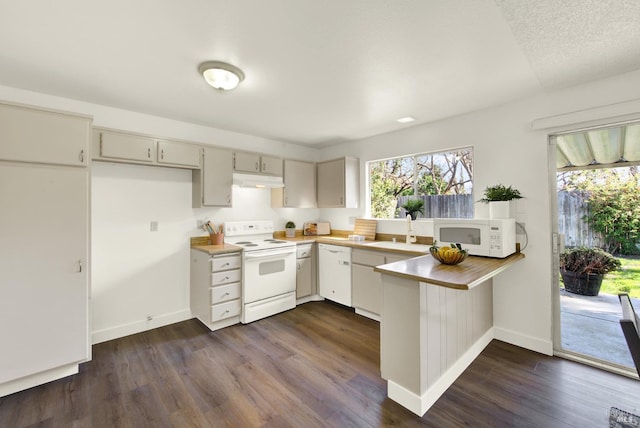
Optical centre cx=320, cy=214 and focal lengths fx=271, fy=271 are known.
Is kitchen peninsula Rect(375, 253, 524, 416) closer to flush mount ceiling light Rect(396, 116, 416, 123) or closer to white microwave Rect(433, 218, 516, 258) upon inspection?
white microwave Rect(433, 218, 516, 258)

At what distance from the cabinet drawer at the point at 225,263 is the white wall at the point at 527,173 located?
2.70 metres

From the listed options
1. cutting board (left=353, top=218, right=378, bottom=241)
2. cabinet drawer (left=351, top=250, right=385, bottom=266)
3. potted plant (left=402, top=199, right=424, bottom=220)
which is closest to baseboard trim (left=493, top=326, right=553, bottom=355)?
cabinet drawer (left=351, top=250, right=385, bottom=266)

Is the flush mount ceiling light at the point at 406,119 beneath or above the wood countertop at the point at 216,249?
above

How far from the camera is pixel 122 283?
296 cm

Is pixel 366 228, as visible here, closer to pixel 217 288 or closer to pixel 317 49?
pixel 217 288

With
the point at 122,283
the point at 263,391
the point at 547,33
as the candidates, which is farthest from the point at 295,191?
the point at 547,33

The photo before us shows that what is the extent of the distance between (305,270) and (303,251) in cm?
27

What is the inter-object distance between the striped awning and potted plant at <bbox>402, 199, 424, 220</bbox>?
1.36 m

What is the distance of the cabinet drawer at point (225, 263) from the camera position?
301cm

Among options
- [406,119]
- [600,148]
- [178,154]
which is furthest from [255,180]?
[600,148]

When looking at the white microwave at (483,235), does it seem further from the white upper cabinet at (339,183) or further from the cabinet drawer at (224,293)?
the cabinet drawer at (224,293)

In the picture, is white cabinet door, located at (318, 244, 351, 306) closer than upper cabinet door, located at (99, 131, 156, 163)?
No

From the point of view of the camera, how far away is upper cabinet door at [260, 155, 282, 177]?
12.4ft

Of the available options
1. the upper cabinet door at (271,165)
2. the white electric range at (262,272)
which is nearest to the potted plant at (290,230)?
the white electric range at (262,272)
